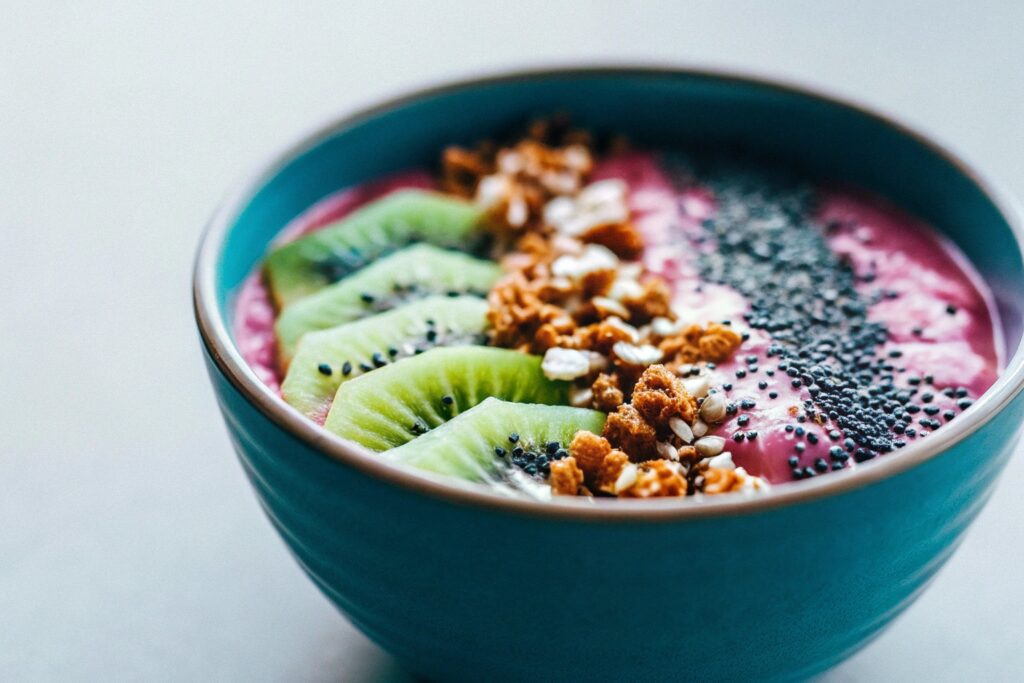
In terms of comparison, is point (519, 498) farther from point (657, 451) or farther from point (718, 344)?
point (718, 344)

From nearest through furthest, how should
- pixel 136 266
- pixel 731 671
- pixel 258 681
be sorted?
pixel 731 671 < pixel 258 681 < pixel 136 266

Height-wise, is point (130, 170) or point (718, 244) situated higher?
point (718, 244)

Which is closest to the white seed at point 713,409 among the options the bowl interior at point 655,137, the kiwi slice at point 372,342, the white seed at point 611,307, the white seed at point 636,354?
the white seed at point 636,354

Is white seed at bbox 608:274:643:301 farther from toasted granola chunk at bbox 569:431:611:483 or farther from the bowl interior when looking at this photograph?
the bowl interior

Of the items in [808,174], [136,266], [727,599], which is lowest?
[136,266]

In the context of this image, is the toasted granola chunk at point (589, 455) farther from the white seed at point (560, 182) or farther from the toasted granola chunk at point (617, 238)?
the white seed at point (560, 182)

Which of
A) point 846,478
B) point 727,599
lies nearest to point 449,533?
point 727,599

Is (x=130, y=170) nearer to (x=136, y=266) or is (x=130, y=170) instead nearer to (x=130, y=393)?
(x=136, y=266)
